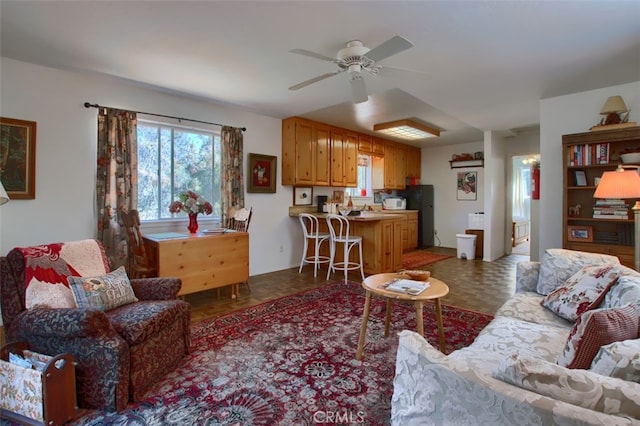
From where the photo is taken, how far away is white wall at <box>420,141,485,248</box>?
23.4 ft

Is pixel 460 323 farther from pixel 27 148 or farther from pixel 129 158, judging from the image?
pixel 27 148

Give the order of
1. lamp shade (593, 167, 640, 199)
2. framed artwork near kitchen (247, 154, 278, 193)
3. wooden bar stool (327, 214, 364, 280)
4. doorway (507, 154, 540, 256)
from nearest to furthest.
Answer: lamp shade (593, 167, 640, 199) < wooden bar stool (327, 214, 364, 280) < framed artwork near kitchen (247, 154, 278, 193) < doorway (507, 154, 540, 256)

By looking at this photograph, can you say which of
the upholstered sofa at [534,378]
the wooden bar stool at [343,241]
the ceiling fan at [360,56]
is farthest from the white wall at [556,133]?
the upholstered sofa at [534,378]

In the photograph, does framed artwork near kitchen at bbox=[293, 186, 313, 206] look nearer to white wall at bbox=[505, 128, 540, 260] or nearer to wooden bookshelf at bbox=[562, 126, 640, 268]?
wooden bookshelf at bbox=[562, 126, 640, 268]

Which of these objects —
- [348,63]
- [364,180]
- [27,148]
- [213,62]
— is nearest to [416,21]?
[348,63]

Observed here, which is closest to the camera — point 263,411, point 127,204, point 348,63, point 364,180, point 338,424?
point 338,424

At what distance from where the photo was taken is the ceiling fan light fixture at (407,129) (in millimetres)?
5257

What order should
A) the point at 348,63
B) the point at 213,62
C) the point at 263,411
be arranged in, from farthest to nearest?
the point at 213,62 → the point at 348,63 → the point at 263,411

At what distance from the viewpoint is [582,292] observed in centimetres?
190

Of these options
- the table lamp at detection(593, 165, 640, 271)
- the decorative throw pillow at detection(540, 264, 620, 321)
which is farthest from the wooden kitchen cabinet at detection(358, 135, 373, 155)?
the decorative throw pillow at detection(540, 264, 620, 321)

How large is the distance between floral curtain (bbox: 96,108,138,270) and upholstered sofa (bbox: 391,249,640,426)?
3.22m

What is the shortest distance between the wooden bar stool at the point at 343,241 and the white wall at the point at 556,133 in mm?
2256

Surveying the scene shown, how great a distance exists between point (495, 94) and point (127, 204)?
13.7 feet

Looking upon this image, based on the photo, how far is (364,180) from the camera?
23.0ft
